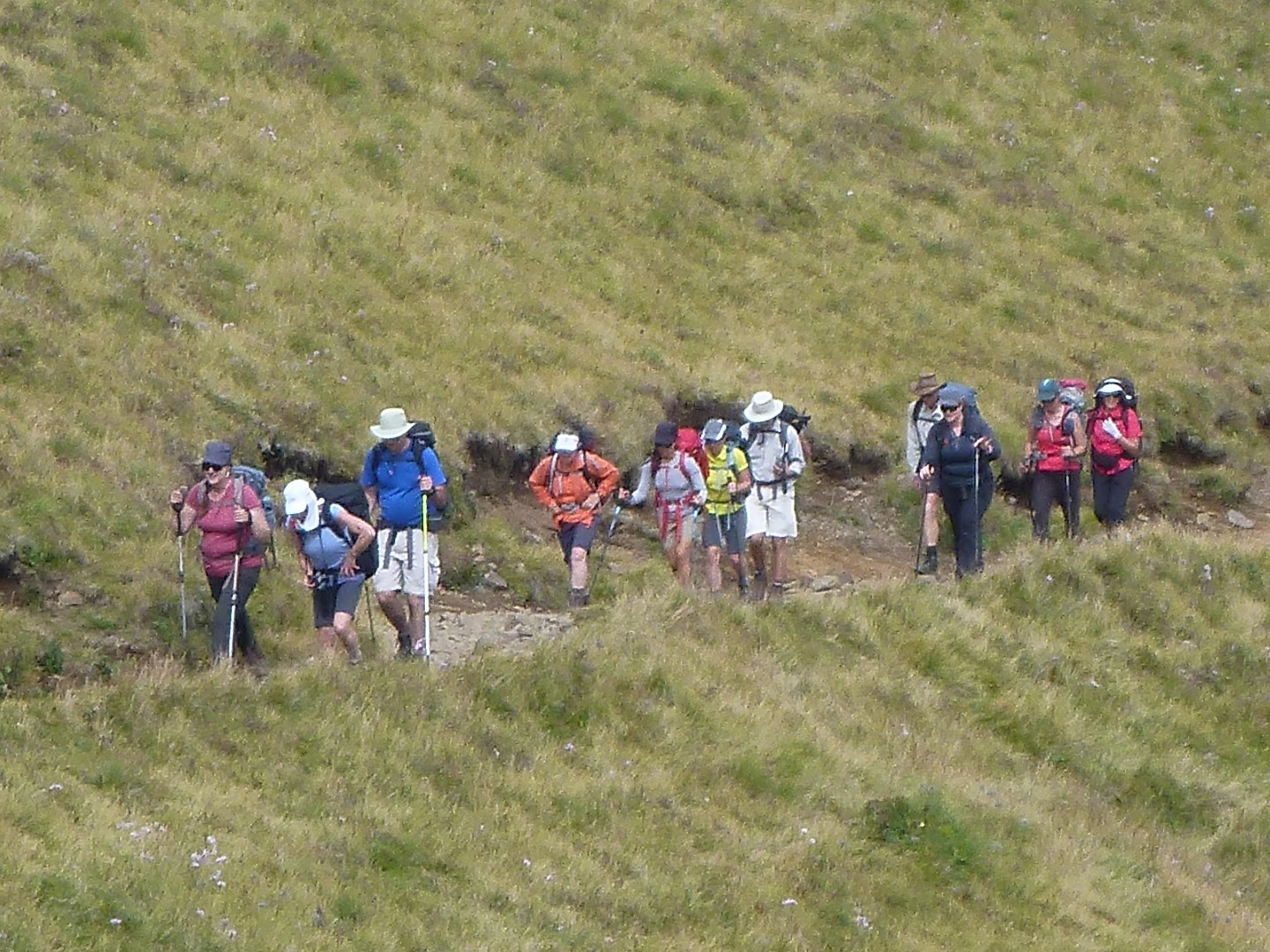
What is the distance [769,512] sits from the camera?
19.9 metres

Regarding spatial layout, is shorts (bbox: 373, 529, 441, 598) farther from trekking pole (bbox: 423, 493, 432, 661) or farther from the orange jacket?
the orange jacket

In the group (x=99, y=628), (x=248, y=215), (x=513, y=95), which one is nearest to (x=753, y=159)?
(x=513, y=95)

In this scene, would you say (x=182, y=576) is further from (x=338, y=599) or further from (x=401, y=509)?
(x=401, y=509)

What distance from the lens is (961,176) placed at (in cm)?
3247

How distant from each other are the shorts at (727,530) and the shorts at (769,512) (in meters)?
0.18

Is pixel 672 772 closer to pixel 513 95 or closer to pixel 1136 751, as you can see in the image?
pixel 1136 751

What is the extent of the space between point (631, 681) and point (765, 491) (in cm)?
449

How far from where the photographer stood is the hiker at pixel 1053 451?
71.0ft

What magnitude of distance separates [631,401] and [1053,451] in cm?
523

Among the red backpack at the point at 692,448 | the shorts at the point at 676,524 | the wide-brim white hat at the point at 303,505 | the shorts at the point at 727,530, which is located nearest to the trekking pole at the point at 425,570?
the wide-brim white hat at the point at 303,505

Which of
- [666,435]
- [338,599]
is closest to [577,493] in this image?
[666,435]

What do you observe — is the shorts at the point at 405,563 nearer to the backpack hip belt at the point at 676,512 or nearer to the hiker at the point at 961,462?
the backpack hip belt at the point at 676,512

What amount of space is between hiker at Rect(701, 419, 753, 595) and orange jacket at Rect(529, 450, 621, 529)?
1388mm

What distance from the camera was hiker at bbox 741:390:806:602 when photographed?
64.9 ft
